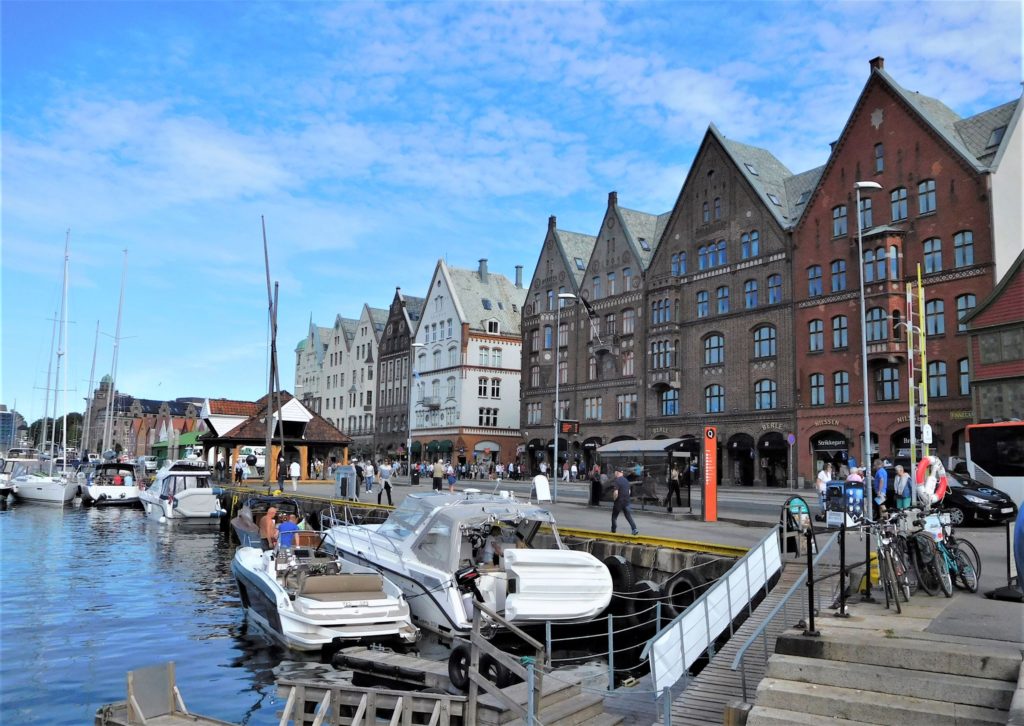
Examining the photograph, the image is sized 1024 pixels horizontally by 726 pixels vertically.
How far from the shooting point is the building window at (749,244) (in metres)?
53.1

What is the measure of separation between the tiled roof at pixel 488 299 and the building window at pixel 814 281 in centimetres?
4019

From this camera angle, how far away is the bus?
87.9ft

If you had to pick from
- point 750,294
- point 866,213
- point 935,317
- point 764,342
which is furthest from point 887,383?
point 750,294

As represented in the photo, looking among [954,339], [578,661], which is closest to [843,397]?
[954,339]

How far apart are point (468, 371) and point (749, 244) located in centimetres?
3608

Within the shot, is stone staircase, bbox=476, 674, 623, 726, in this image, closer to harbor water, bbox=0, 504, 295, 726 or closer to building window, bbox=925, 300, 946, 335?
harbor water, bbox=0, 504, 295, 726

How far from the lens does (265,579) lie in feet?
53.6

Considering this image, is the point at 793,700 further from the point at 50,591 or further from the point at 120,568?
the point at 120,568

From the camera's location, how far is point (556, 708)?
29.8ft

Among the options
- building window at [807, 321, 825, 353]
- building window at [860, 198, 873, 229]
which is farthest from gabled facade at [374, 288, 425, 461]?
building window at [860, 198, 873, 229]

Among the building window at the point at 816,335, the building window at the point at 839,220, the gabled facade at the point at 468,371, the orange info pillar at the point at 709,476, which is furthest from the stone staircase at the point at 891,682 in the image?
the gabled facade at the point at 468,371

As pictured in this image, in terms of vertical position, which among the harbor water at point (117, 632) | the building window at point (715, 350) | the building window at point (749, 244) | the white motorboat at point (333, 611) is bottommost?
the harbor water at point (117, 632)

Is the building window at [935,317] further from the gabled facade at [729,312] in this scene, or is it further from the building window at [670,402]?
the building window at [670,402]

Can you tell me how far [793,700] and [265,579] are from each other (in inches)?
444
